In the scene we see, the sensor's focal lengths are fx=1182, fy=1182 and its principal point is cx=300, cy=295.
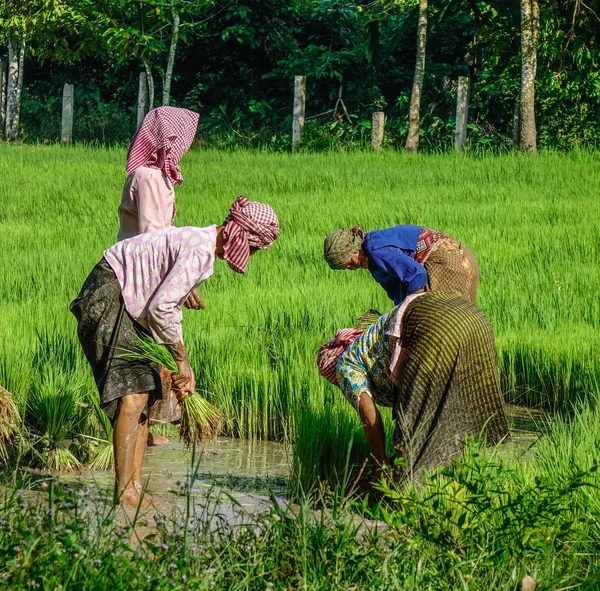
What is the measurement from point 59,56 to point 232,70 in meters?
4.38

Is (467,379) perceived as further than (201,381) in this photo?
No

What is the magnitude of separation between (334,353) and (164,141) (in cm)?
127

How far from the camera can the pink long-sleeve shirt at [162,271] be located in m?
4.12

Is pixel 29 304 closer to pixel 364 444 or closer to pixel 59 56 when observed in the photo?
pixel 364 444

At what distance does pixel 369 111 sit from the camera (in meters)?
19.8

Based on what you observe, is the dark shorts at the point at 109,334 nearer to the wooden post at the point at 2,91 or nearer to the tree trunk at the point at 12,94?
the tree trunk at the point at 12,94

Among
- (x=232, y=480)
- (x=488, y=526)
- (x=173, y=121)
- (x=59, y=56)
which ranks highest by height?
(x=59, y=56)

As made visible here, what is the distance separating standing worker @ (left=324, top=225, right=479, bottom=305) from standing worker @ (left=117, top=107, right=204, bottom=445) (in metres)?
0.81

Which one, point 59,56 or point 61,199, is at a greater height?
point 59,56

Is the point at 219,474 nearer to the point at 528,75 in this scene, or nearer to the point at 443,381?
the point at 443,381

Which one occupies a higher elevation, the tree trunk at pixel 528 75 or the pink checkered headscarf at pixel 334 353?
the tree trunk at pixel 528 75

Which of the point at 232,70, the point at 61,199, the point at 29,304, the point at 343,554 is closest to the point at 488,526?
the point at 343,554

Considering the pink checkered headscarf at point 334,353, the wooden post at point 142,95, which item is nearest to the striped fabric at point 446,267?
the pink checkered headscarf at point 334,353

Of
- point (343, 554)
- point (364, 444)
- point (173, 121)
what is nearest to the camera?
point (343, 554)
